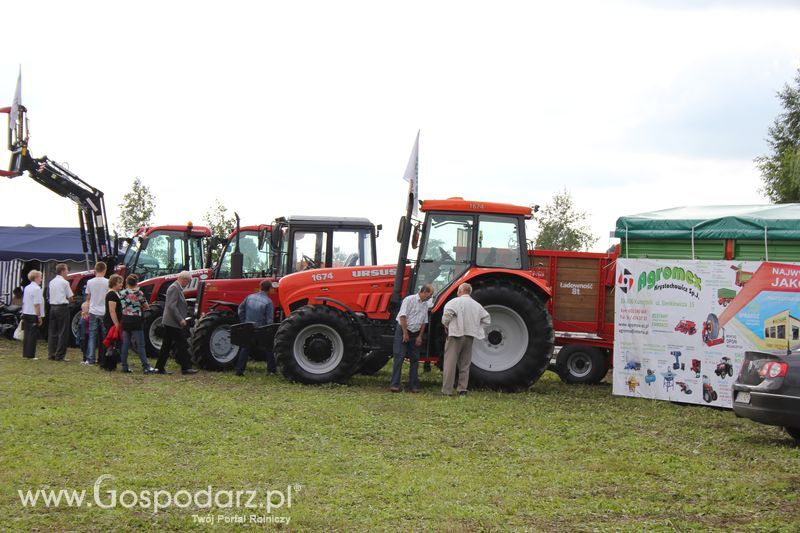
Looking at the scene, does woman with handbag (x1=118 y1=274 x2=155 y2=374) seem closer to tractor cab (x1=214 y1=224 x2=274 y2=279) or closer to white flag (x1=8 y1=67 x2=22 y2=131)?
tractor cab (x1=214 y1=224 x2=274 y2=279)

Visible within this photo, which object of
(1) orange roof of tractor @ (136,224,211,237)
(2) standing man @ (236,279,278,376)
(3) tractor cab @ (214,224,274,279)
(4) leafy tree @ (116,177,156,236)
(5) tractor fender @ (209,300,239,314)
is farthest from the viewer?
(4) leafy tree @ (116,177,156,236)

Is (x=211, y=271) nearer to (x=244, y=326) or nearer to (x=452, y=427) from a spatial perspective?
(x=244, y=326)

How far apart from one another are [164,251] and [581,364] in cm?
924

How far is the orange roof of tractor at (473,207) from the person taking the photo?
43.3 feet

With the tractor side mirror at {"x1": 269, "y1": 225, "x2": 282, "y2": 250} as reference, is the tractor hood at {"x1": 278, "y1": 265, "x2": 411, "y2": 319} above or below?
below

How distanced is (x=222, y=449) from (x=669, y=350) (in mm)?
6678

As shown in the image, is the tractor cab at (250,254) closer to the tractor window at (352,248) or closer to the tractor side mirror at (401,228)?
the tractor window at (352,248)

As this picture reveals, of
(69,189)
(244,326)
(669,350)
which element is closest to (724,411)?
(669,350)

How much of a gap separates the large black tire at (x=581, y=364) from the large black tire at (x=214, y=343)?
5.21m

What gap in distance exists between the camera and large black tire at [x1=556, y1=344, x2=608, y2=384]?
586 inches

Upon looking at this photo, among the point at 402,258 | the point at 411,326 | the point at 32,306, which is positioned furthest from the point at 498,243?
the point at 32,306

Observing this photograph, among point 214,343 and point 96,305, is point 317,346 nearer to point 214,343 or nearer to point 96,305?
point 214,343

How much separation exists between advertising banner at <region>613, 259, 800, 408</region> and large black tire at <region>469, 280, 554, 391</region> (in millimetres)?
1051

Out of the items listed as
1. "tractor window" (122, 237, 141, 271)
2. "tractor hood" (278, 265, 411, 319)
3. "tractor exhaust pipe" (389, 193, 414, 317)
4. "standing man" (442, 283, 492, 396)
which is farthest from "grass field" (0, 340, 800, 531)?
"tractor window" (122, 237, 141, 271)
